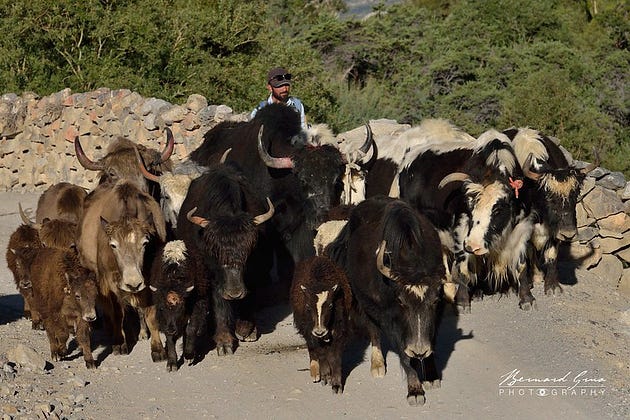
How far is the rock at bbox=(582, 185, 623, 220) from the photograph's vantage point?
13.1m

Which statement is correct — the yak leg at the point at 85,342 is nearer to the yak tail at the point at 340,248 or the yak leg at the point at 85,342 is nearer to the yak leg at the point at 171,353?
the yak leg at the point at 171,353

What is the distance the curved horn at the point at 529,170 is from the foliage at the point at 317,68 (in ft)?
22.8

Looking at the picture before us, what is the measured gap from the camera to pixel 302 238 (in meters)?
11.2

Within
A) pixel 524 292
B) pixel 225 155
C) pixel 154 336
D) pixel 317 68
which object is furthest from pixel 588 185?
pixel 317 68

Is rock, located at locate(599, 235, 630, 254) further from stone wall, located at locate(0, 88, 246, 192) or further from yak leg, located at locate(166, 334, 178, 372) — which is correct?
yak leg, located at locate(166, 334, 178, 372)

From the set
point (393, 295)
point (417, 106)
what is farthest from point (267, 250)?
point (417, 106)

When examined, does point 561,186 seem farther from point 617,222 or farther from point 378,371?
point 378,371

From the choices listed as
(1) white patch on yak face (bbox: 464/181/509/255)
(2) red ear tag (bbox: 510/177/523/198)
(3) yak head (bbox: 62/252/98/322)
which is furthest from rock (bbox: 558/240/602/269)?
(3) yak head (bbox: 62/252/98/322)

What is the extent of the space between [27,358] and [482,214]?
4.81 m

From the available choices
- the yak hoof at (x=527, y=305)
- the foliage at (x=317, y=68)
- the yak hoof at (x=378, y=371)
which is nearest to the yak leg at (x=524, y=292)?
the yak hoof at (x=527, y=305)

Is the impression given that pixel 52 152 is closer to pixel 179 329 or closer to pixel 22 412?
pixel 179 329

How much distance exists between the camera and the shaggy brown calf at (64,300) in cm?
941

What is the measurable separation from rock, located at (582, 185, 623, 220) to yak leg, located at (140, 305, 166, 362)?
20.5 feet

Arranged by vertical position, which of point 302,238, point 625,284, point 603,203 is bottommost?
point 625,284
